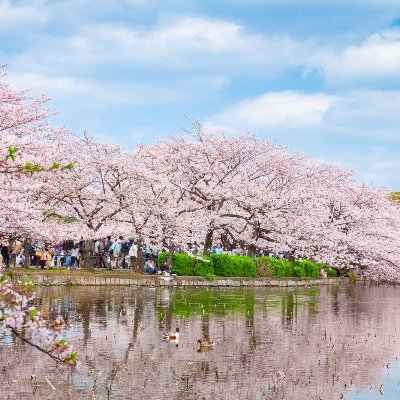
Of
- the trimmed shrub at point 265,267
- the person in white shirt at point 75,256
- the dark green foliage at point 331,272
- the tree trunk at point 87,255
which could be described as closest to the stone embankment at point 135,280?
the trimmed shrub at point 265,267

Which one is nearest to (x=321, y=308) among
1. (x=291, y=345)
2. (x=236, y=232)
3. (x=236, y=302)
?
(x=236, y=302)

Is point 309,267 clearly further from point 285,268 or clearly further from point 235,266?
point 235,266

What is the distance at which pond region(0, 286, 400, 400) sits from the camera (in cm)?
993

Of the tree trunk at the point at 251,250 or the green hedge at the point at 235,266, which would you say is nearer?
the green hedge at the point at 235,266

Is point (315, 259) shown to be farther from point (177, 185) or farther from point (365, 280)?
point (177, 185)

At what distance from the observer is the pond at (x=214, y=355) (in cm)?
993

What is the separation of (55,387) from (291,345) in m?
5.94

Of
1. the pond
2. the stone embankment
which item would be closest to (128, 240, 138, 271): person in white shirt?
the stone embankment

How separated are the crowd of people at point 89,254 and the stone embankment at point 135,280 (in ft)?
3.98

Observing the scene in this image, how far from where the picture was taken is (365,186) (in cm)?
5056

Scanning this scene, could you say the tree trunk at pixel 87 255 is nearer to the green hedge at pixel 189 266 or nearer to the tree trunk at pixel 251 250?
the green hedge at pixel 189 266

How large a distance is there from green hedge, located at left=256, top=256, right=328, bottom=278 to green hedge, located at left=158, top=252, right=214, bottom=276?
469cm

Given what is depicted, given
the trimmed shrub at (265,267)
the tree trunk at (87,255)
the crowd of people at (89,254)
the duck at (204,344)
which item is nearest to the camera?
the duck at (204,344)

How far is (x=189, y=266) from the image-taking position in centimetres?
3475
